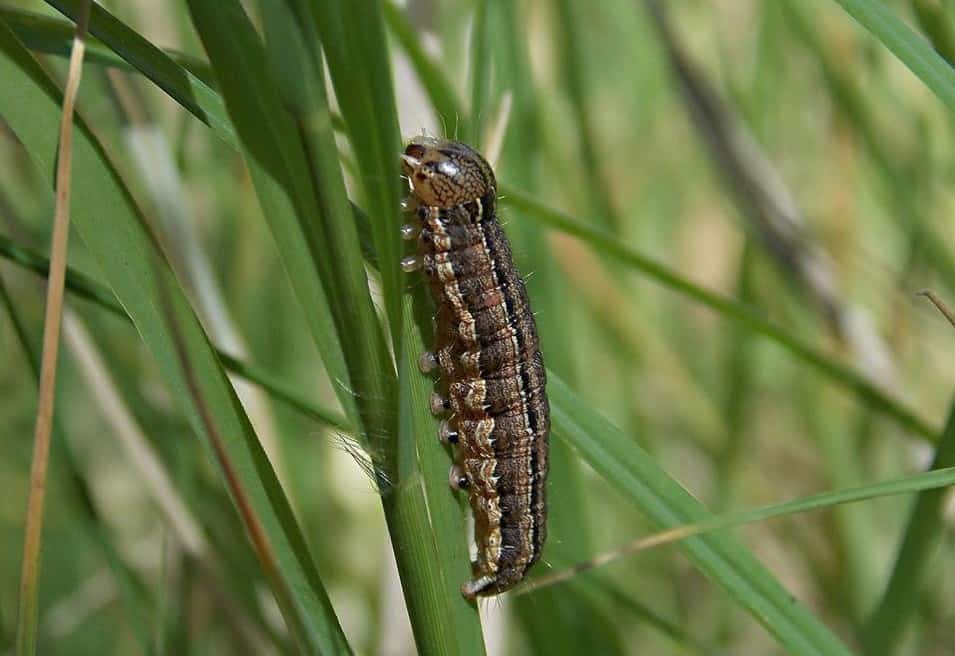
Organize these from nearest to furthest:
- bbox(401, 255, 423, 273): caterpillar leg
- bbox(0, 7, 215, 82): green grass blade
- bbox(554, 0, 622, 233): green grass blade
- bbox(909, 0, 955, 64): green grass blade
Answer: bbox(0, 7, 215, 82): green grass blade, bbox(401, 255, 423, 273): caterpillar leg, bbox(909, 0, 955, 64): green grass blade, bbox(554, 0, 622, 233): green grass blade

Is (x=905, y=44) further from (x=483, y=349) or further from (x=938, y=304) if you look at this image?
(x=483, y=349)

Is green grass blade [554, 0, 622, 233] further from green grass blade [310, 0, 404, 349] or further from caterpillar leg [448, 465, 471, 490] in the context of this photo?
green grass blade [310, 0, 404, 349]

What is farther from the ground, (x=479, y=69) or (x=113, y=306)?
(x=479, y=69)

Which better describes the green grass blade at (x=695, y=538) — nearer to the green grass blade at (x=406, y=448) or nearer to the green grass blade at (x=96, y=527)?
the green grass blade at (x=406, y=448)

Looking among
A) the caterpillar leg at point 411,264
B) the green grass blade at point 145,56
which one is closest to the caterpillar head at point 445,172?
the caterpillar leg at point 411,264

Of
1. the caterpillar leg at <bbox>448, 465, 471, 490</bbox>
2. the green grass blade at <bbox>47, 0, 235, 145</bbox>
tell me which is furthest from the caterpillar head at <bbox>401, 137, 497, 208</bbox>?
the green grass blade at <bbox>47, 0, 235, 145</bbox>

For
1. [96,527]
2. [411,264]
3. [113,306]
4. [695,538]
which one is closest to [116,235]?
[113,306]

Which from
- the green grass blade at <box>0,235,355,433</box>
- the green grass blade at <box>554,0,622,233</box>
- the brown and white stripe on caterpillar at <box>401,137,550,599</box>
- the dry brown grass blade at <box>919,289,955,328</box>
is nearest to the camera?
the dry brown grass blade at <box>919,289,955,328</box>
